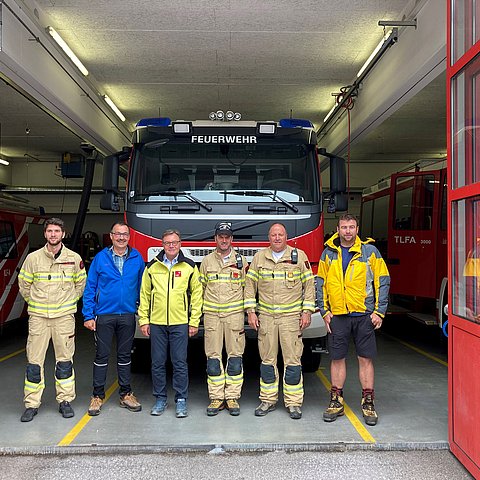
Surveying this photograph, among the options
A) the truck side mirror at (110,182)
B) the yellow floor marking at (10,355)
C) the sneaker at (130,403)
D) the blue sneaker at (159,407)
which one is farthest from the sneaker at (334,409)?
the yellow floor marking at (10,355)

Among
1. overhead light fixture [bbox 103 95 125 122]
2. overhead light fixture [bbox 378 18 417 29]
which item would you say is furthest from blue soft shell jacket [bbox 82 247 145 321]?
overhead light fixture [bbox 103 95 125 122]

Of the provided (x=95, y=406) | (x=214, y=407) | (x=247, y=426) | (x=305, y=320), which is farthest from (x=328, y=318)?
(x=95, y=406)

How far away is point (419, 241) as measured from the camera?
859cm

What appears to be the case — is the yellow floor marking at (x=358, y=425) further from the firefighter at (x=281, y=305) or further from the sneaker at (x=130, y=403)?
the sneaker at (x=130, y=403)

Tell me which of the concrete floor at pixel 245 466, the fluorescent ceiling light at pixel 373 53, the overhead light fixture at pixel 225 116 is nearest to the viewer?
the concrete floor at pixel 245 466

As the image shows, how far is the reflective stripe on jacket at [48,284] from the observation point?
4.88 metres

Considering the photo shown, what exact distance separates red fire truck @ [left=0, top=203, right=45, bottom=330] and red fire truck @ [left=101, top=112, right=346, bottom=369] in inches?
149

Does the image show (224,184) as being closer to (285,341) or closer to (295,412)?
(285,341)

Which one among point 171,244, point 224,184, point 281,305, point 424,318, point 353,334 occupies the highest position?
point 224,184

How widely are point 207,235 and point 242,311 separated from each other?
2.79 feet

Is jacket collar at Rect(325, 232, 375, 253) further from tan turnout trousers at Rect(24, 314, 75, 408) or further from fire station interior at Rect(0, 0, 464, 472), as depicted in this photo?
tan turnout trousers at Rect(24, 314, 75, 408)

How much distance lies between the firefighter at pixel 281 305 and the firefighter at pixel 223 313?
0.12m

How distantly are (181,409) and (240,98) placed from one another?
6584 mm

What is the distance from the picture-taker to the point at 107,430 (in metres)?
4.64
